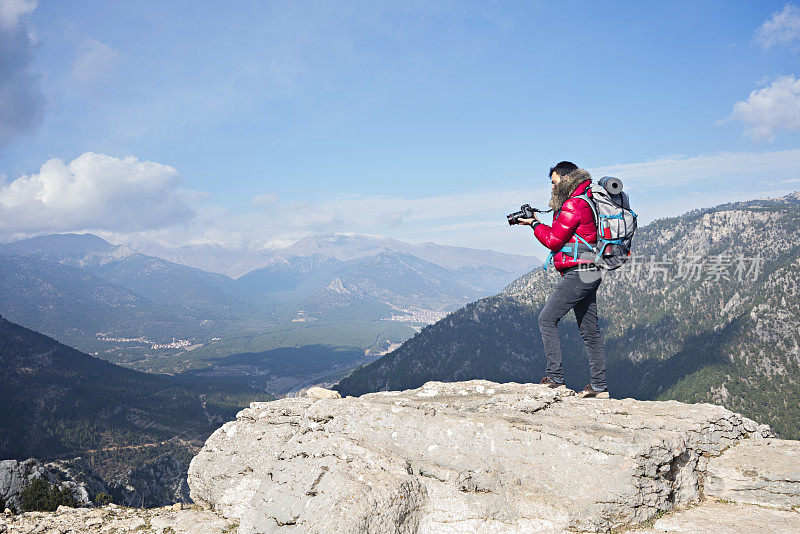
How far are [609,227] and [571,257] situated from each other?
1.04 metres

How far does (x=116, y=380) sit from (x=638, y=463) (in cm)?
24630

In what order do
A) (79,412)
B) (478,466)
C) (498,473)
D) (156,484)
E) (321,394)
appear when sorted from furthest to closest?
(79,412) < (156,484) < (321,394) < (478,466) < (498,473)

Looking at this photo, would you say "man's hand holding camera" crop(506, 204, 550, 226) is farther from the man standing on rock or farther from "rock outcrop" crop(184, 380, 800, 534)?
"rock outcrop" crop(184, 380, 800, 534)

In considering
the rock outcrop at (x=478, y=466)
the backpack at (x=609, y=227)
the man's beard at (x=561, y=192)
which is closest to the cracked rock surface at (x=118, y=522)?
the rock outcrop at (x=478, y=466)

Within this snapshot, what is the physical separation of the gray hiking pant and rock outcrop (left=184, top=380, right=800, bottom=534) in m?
1.04

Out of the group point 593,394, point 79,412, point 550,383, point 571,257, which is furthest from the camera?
point 79,412

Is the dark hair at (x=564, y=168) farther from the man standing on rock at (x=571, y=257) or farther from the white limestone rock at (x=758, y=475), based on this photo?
the white limestone rock at (x=758, y=475)

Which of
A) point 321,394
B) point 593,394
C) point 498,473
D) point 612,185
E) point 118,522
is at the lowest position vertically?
point 118,522

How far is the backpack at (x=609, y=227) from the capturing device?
9.16 m

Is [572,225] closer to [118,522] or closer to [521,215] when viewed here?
[521,215]

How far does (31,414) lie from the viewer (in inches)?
6334

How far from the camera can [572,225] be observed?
9.20 meters

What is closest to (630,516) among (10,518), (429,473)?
(429,473)

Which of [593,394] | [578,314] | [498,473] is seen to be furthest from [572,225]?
[498,473]
